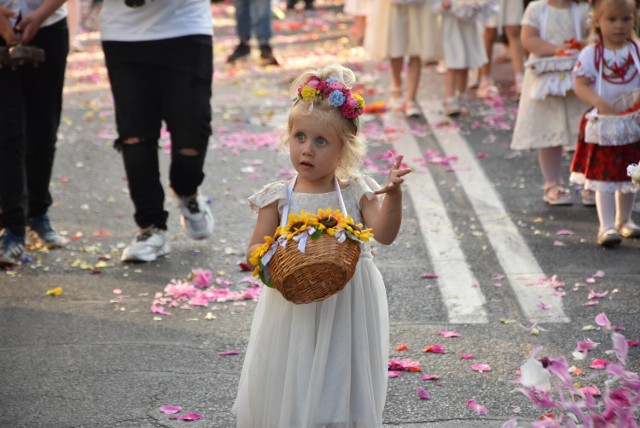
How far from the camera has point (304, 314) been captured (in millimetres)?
3990

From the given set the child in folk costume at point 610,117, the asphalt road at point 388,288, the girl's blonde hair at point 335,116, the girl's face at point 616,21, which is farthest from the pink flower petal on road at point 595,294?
the girl's blonde hair at point 335,116

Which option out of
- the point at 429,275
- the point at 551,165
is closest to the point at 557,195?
the point at 551,165

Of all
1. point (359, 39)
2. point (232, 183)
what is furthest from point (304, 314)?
point (359, 39)

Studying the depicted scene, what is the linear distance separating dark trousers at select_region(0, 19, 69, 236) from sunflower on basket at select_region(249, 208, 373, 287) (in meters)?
3.24

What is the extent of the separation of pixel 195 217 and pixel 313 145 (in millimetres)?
3021

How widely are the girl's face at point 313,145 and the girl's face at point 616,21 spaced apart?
3214 mm

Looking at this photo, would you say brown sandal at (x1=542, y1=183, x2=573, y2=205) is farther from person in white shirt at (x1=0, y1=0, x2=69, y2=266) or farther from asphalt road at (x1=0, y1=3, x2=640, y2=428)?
person in white shirt at (x1=0, y1=0, x2=69, y2=266)

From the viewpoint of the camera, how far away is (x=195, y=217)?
6949mm

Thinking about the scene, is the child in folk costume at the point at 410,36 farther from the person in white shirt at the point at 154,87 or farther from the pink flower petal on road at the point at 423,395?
the pink flower petal on road at the point at 423,395

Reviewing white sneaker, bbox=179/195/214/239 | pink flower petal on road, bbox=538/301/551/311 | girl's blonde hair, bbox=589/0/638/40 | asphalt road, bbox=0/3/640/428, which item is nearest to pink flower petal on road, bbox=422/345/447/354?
asphalt road, bbox=0/3/640/428

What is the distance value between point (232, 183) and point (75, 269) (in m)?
2.24

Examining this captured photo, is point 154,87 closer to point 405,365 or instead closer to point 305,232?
point 405,365

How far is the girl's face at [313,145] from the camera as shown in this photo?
402 cm

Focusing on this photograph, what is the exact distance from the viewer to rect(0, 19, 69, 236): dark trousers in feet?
21.8
